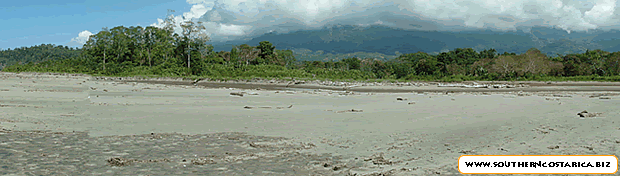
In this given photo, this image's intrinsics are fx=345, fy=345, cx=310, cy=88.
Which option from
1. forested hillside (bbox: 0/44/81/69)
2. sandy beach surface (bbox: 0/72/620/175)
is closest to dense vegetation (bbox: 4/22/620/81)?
sandy beach surface (bbox: 0/72/620/175)

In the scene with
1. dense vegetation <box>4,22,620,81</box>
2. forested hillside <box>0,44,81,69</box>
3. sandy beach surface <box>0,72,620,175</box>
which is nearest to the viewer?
sandy beach surface <box>0,72,620,175</box>

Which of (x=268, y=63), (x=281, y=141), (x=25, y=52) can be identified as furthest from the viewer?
(x=25, y=52)

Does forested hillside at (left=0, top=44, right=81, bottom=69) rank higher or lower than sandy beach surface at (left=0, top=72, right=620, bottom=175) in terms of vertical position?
higher

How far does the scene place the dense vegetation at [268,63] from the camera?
4684 cm

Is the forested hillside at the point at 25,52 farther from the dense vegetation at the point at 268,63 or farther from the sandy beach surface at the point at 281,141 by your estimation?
the sandy beach surface at the point at 281,141

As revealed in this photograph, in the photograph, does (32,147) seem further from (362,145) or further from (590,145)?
(590,145)

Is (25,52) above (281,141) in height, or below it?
above

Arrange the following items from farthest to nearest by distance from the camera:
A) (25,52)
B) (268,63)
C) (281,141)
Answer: (25,52)
(268,63)
(281,141)

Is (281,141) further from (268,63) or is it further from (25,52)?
(25,52)

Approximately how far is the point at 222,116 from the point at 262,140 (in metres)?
3.59

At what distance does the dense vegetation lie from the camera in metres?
46.8

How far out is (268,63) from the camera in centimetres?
6775

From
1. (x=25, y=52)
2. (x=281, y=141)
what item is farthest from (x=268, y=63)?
(x=25, y=52)

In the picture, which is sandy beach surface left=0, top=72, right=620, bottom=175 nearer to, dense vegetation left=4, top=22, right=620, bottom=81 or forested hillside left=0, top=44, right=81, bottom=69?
dense vegetation left=4, top=22, right=620, bottom=81
